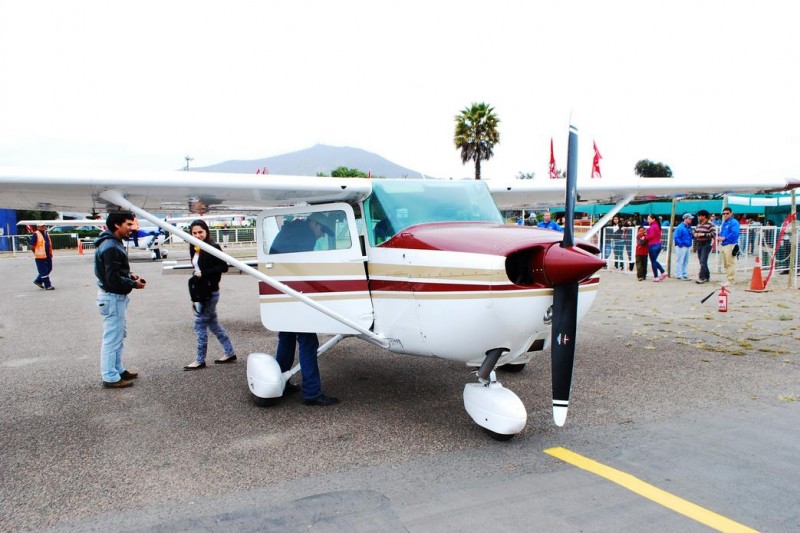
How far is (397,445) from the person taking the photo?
164 inches

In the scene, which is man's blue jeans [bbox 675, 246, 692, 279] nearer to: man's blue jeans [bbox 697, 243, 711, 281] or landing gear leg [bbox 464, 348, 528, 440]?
man's blue jeans [bbox 697, 243, 711, 281]

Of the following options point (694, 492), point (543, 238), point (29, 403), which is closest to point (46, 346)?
point (29, 403)

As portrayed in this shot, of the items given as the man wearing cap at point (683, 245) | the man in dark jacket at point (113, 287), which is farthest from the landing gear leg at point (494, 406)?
the man wearing cap at point (683, 245)

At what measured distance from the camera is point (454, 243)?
13.3 ft

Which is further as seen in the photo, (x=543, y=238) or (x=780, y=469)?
(x=543, y=238)

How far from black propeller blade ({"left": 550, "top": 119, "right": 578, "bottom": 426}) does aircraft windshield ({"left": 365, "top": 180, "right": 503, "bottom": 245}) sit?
1.17 metres

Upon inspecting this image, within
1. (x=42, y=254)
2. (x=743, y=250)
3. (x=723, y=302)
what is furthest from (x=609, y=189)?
(x=42, y=254)

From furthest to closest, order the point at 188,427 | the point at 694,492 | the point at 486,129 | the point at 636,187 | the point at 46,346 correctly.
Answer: the point at 486,129 < the point at 46,346 < the point at 636,187 < the point at 188,427 < the point at 694,492

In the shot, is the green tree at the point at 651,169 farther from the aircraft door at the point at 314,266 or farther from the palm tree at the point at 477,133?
the aircraft door at the point at 314,266

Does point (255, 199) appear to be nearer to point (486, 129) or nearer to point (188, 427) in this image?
point (188, 427)

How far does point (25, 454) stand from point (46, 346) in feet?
14.3

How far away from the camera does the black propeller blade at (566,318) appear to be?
149 inches

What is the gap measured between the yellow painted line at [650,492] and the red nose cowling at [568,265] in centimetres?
125

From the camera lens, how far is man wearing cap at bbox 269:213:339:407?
16.9 feet
